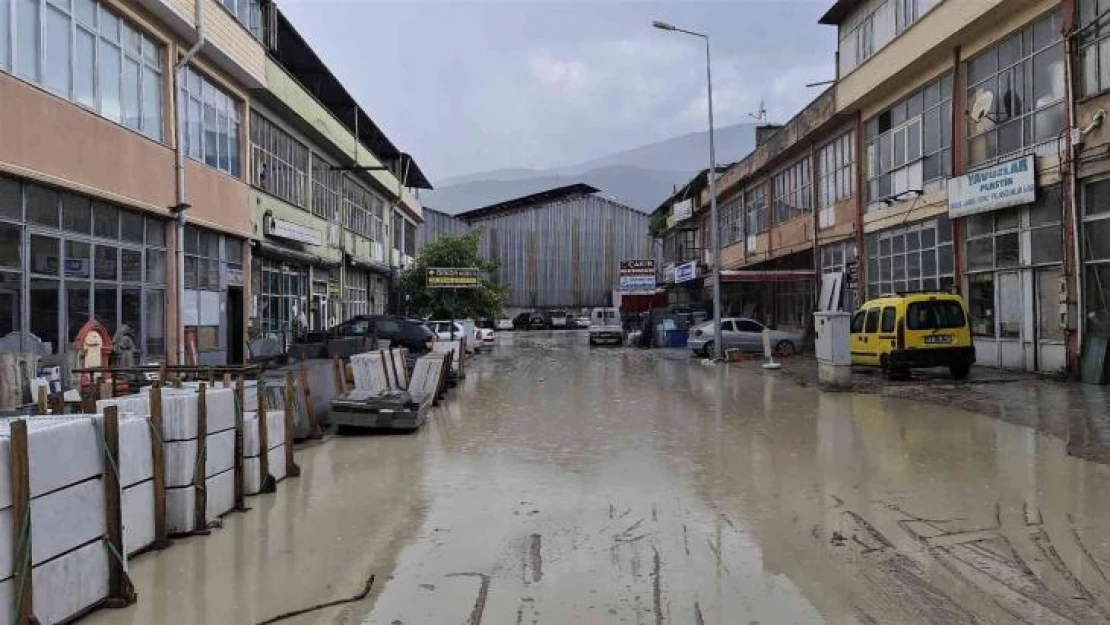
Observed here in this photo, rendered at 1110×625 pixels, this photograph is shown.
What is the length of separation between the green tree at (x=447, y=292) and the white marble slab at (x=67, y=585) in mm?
41062

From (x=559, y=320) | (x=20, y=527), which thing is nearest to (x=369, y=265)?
(x=20, y=527)

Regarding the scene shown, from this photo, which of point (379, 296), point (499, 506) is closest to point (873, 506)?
point (499, 506)

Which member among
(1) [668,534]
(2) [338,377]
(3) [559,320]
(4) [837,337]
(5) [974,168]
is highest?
(5) [974,168]

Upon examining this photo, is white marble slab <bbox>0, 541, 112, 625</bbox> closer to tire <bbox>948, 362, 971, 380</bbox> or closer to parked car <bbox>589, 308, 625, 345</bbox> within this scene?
tire <bbox>948, 362, 971, 380</bbox>

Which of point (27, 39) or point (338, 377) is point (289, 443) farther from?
point (27, 39)

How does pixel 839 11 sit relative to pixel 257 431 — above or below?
above

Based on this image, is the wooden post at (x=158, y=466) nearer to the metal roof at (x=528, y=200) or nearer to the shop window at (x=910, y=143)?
the shop window at (x=910, y=143)

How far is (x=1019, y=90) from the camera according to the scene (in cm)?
1883

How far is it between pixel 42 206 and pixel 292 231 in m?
13.4

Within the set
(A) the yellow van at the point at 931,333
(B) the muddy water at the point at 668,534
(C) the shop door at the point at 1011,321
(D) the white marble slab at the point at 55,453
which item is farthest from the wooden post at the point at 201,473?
(C) the shop door at the point at 1011,321

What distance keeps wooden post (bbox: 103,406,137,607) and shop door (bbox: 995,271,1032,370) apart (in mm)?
18733

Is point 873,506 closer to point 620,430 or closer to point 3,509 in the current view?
point 620,430

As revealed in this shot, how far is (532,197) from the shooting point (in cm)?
8500

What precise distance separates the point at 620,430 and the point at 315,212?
22.1 m
